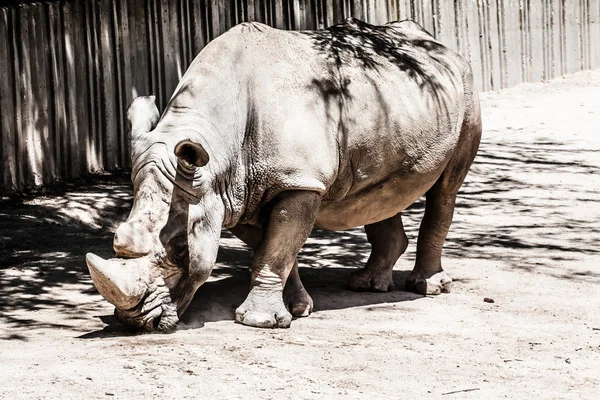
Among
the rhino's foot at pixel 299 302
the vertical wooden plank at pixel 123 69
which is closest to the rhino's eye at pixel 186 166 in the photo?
the rhino's foot at pixel 299 302

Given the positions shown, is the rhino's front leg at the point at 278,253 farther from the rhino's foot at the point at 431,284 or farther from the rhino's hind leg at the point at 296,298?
the rhino's foot at the point at 431,284

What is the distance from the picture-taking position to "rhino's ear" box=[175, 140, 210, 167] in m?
7.28

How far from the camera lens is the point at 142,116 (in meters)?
7.81

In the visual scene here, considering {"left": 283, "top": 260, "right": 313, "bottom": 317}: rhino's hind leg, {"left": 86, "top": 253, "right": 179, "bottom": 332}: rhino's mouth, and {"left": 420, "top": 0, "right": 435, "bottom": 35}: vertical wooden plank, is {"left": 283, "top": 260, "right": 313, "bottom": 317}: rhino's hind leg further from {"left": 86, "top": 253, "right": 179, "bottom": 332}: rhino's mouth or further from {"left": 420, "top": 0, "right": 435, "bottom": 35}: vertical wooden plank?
{"left": 420, "top": 0, "right": 435, "bottom": 35}: vertical wooden plank

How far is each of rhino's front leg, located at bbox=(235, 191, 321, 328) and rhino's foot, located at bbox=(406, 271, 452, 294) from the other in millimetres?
1525

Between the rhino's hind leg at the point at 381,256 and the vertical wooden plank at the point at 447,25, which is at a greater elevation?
the vertical wooden plank at the point at 447,25

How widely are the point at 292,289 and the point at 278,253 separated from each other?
53 centimetres

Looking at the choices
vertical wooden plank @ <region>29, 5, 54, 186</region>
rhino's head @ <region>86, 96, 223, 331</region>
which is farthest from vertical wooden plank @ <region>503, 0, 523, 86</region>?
rhino's head @ <region>86, 96, 223, 331</region>

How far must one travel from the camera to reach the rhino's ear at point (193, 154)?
7.28 metres

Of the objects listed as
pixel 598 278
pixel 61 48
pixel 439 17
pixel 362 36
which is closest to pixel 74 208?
pixel 61 48

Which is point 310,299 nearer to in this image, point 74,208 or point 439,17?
point 74,208

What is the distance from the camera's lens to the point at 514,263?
10.3 meters

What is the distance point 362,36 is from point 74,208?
3.89 metres

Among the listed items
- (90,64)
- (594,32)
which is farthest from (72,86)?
(594,32)
